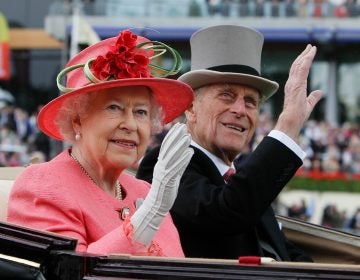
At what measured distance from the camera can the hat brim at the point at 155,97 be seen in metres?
2.63

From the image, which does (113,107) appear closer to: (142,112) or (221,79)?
(142,112)

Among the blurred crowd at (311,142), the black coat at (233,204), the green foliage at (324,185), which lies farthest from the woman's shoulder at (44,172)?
the green foliage at (324,185)

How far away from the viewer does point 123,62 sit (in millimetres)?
2717

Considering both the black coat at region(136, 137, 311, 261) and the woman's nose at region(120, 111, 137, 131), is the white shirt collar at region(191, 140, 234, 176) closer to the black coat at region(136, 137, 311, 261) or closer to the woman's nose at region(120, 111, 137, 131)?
the black coat at region(136, 137, 311, 261)

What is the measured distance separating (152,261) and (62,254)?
0.20 meters

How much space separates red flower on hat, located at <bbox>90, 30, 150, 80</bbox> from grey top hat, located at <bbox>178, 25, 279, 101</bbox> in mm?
564

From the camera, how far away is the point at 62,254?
2.21m

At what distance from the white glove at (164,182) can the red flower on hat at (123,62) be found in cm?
38

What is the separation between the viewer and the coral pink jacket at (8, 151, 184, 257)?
7.89 ft

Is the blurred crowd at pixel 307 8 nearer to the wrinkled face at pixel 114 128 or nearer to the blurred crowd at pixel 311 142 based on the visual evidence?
the blurred crowd at pixel 311 142

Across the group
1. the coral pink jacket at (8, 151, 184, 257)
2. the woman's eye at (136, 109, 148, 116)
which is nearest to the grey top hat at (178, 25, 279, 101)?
the woman's eye at (136, 109, 148, 116)

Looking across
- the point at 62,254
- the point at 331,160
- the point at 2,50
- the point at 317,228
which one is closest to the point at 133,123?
the point at 62,254

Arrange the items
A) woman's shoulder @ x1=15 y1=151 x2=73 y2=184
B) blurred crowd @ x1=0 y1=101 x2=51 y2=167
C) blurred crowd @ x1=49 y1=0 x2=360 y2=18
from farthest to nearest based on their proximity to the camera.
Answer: blurred crowd @ x1=49 y1=0 x2=360 y2=18 < blurred crowd @ x1=0 y1=101 x2=51 y2=167 < woman's shoulder @ x1=15 y1=151 x2=73 y2=184

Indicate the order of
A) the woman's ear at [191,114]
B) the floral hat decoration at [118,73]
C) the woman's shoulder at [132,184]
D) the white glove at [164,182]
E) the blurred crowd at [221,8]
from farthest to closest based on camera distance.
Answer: the blurred crowd at [221,8] → the woman's ear at [191,114] → the woman's shoulder at [132,184] → the floral hat decoration at [118,73] → the white glove at [164,182]
